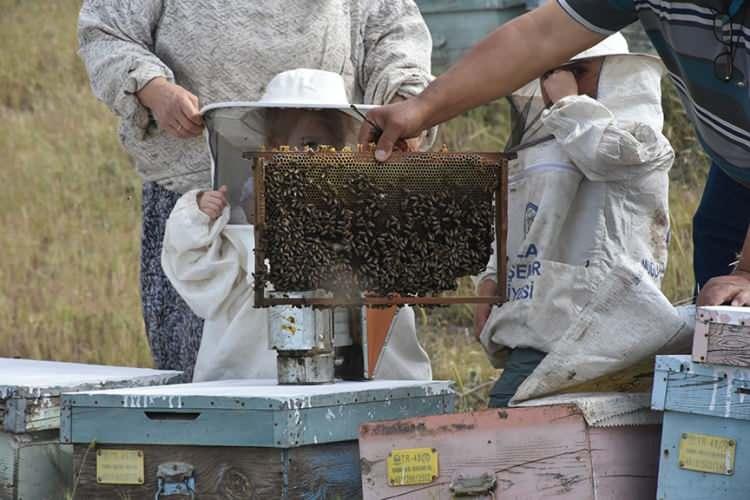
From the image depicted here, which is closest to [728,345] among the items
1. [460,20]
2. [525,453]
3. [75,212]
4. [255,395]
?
[525,453]

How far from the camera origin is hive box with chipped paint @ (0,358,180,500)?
3.44 metres

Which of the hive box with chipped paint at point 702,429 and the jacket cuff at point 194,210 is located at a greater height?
the jacket cuff at point 194,210

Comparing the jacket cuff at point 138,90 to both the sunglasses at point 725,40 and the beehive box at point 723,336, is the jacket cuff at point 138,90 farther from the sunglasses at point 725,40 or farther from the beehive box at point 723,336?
the beehive box at point 723,336

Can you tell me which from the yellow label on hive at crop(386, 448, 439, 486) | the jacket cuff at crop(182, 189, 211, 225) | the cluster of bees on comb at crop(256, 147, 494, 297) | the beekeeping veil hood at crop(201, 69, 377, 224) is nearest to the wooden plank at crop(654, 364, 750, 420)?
the yellow label on hive at crop(386, 448, 439, 486)

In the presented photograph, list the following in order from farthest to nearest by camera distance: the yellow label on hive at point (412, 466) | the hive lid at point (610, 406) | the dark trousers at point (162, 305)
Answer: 1. the dark trousers at point (162, 305)
2. the yellow label on hive at point (412, 466)
3. the hive lid at point (610, 406)

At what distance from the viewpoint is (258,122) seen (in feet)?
12.1

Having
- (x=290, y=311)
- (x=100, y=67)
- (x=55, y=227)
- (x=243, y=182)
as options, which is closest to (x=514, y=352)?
(x=290, y=311)

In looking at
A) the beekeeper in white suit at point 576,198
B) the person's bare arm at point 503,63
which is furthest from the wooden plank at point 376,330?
the person's bare arm at point 503,63

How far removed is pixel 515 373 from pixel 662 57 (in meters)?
0.91

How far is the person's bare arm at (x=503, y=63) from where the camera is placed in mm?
3199

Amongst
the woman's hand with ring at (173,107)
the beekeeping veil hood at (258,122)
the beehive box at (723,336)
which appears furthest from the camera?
the woman's hand with ring at (173,107)

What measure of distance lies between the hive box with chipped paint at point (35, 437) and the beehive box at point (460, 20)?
362cm

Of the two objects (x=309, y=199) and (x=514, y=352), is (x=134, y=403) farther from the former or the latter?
(x=514, y=352)

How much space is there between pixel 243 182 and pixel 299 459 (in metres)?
1.04
